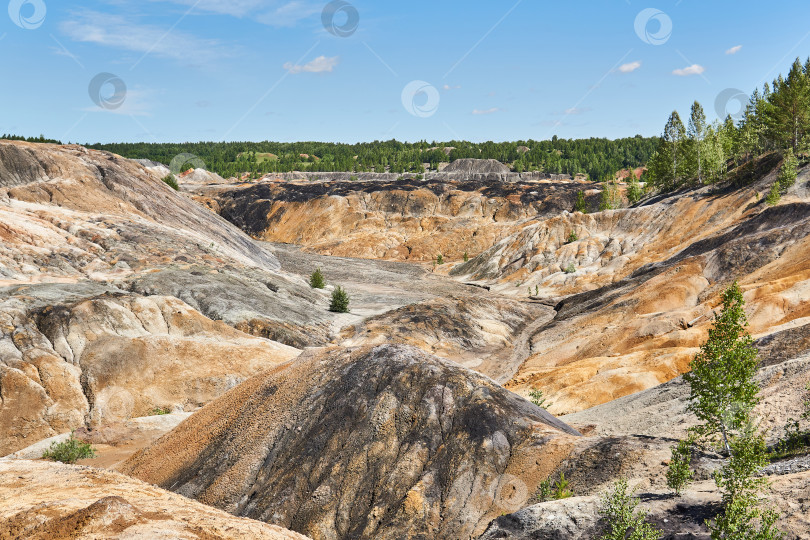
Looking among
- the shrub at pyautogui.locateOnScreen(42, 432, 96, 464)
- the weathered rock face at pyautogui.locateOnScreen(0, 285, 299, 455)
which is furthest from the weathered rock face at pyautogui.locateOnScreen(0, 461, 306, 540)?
the weathered rock face at pyautogui.locateOnScreen(0, 285, 299, 455)

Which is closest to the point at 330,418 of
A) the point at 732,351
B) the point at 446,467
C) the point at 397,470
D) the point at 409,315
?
the point at 397,470

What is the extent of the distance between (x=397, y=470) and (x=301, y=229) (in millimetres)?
115730

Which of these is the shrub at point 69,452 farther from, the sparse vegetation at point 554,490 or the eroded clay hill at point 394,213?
the eroded clay hill at point 394,213

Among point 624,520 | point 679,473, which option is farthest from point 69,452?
point 679,473

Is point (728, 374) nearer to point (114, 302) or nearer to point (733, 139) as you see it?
point (114, 302)

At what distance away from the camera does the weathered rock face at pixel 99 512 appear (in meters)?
11.4

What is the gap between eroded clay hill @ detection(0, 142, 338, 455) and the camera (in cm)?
3350

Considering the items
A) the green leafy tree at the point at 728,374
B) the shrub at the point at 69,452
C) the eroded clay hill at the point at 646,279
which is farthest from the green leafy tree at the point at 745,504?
the shrub at the point at 69,452

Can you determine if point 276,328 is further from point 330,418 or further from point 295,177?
point 295,177

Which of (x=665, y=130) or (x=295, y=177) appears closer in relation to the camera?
(x=665, y=130)

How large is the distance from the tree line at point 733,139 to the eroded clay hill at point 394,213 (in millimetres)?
30445

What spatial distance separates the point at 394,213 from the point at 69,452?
110048 millimetres

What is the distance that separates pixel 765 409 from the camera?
18328 millimetres

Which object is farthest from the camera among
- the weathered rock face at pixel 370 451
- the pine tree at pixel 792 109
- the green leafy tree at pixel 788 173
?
the pine tree at pixel 792 109
